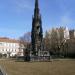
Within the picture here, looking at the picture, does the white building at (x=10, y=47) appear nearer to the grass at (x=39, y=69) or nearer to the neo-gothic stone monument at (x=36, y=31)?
the neo-gothic stone monument at (x=36, y=31)

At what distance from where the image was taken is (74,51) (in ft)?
285

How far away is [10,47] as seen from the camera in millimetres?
125625

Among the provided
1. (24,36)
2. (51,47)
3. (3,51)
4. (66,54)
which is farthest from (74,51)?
(3,51)

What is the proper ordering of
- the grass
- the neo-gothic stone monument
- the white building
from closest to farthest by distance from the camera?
the grass < the neo-gothic stone monument < the white building

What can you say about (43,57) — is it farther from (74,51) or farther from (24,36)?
(24,36)

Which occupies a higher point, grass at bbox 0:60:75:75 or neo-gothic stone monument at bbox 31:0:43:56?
neo-gothic stone monument at bbox 31:0:43:56

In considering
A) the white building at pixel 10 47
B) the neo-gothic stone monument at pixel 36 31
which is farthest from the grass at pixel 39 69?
the white building at pixel 10 47

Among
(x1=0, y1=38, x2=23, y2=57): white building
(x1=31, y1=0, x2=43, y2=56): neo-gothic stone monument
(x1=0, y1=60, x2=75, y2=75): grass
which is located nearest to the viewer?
→ (x1=0, y1=60, x2=75, y2=75): grass

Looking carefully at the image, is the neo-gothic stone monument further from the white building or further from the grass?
the white building

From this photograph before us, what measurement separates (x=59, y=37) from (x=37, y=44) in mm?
37630

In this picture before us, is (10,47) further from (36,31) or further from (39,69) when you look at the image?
(39,69)

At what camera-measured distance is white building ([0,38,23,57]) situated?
401ft

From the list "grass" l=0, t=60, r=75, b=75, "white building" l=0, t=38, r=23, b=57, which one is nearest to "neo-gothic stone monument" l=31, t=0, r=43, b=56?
"grass" l=0, t=60, r=75, b=75

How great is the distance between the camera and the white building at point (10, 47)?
12215cm
